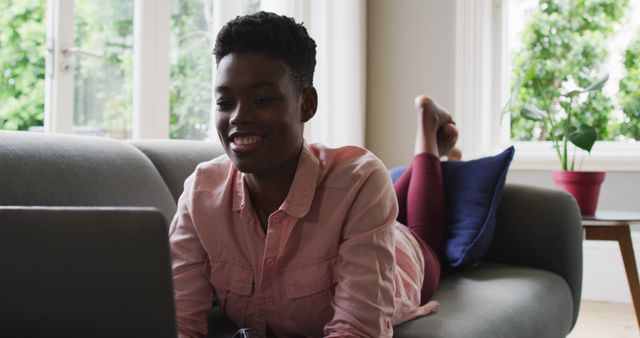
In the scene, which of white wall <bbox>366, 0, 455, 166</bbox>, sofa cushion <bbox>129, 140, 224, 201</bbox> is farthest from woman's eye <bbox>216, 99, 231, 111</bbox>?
white wall <bbox>366, 0, 455, 166</bbox>

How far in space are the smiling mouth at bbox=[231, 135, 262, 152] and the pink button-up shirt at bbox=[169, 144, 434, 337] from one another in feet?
0.38

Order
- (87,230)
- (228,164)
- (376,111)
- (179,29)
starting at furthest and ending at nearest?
(376,111)
(179,29)
(228,164)
(87,230)

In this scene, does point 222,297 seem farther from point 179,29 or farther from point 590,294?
point 590,294

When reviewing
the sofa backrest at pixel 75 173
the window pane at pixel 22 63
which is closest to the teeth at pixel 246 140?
the sofa backrest at pixel 75 173

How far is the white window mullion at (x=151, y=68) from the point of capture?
2701 mm

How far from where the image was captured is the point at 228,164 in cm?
124

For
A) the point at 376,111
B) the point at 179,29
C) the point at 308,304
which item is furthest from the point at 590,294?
the point at 308,304

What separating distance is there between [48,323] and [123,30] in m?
2.16

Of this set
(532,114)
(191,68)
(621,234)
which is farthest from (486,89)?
(191,68)

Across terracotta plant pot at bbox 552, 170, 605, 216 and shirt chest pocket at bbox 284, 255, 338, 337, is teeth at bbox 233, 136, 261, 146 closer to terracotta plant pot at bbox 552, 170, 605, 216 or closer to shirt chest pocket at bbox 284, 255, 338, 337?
shirt chest pocket at bbox 284, 255, 338, 337

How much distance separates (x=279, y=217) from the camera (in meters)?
1.12

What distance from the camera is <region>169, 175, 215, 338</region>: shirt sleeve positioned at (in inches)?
43.9

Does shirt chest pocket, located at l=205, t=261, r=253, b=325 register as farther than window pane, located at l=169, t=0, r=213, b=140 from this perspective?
No

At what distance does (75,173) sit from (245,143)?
412mm
